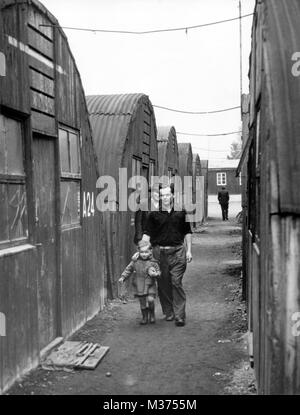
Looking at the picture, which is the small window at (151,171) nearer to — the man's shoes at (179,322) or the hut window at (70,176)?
the hut window at (70,176)

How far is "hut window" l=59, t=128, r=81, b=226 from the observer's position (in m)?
7.16

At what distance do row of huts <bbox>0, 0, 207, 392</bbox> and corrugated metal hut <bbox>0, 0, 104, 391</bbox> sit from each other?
0.5 inches

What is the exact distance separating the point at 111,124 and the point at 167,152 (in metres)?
8.59

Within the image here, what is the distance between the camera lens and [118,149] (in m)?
10.2

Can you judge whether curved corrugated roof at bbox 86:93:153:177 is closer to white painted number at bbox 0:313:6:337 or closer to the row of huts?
the row of huts

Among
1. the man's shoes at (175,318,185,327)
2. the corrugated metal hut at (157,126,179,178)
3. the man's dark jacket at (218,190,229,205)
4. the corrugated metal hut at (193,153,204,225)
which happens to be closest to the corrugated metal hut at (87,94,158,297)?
the man's shoes at (175,318,185,327)

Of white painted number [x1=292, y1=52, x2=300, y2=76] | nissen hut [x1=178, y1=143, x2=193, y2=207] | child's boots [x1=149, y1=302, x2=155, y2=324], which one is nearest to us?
white painted number [x1=292, y1=52, x2=300, y2=76]

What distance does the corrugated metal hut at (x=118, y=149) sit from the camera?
978cm

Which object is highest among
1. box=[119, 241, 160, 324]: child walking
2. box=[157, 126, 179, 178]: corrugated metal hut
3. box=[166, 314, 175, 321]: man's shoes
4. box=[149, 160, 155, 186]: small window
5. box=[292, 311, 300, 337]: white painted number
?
box=[157, 126, 179, 178]: corrugated metal hut

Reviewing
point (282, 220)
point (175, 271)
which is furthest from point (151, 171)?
point (282, 220)

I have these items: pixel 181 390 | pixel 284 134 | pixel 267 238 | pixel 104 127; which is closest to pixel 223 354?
pixel 181 390

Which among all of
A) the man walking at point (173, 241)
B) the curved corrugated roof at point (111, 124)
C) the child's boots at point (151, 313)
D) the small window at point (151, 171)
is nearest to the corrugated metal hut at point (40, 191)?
the child's boots at point (151, 313)

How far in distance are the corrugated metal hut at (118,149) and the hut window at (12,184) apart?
152 inches

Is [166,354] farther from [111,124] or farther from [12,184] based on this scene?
[111,124]
